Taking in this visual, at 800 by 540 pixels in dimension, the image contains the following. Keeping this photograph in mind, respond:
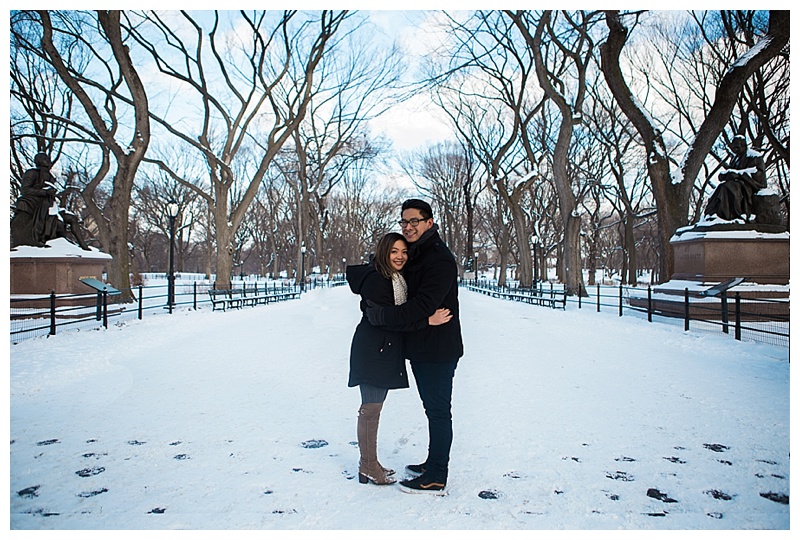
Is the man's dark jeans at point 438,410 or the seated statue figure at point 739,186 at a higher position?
the seated statue figure at point 739,186

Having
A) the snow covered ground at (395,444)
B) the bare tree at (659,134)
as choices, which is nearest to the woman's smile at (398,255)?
the snow covered ground at (395,444)

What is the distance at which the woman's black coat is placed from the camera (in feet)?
10.7

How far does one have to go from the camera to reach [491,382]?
20.7ft

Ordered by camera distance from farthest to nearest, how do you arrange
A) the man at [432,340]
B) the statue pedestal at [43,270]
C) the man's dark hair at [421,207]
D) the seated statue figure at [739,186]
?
the seated statue figure at [739,186], the statue pedestal at [43,270], the man's dark hair at [421,207], the man at [432,340]

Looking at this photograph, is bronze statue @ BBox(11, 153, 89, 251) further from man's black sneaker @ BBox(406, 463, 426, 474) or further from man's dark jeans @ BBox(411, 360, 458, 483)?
man's dark jeans @ BBox(411, 360, 458, 483)

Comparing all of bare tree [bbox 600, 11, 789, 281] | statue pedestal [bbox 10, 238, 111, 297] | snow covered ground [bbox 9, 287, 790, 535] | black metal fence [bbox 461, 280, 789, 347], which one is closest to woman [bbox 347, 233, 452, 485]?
snow covered ground [bbox 9, 287, 790, 535]

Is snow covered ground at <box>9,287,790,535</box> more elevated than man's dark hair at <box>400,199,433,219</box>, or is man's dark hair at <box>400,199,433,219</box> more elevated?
man's dark hair at <box>400,199,433,219</box>

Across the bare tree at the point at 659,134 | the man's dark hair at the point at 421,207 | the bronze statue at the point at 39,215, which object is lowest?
Result: the man's dark hair at the point at 421,207

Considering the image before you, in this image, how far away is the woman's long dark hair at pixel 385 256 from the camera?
3.26 m

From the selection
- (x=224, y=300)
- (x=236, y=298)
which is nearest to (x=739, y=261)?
(x=224, y=300)

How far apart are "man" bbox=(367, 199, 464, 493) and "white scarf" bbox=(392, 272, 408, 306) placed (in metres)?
0.04

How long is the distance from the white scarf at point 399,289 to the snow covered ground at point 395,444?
1143mm

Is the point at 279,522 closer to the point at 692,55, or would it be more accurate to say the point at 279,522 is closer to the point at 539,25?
the point at 539,25

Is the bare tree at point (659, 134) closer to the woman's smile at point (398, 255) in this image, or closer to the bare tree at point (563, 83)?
the bare tree at point (563, 83)
